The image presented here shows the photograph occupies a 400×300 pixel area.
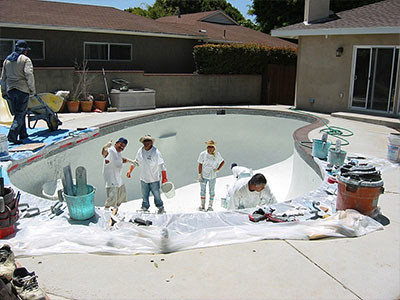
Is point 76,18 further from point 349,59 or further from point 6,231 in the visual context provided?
point 6,231

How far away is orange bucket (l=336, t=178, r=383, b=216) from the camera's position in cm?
490

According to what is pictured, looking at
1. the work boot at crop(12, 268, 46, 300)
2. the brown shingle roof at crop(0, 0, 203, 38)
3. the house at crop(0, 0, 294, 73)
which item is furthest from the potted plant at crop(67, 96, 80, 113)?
the work boot at crop(12, 268, 46, 300)

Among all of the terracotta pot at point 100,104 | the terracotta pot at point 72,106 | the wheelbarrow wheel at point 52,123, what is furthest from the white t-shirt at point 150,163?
the terracotta pot at point 100,104

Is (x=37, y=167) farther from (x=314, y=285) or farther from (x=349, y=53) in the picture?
(x=349, y=53)

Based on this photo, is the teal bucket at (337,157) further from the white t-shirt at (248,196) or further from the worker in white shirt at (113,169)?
the worker in white shirt at (113,169)

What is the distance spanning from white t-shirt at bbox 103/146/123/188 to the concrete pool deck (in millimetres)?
2971

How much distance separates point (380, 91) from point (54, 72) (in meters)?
11.8

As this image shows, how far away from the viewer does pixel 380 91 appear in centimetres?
1387

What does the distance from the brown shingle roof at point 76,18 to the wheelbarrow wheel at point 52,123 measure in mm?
6489

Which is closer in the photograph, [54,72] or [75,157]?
[75,157]

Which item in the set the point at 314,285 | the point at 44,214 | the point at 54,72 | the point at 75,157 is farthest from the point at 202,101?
the point at 314,285

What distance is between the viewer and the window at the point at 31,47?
15102 mm

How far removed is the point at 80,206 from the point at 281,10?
104 feet

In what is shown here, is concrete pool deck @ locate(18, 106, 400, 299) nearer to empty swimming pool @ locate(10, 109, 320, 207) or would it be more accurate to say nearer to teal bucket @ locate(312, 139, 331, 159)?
teal bucket @ locate(312, 139, 331, 159)
